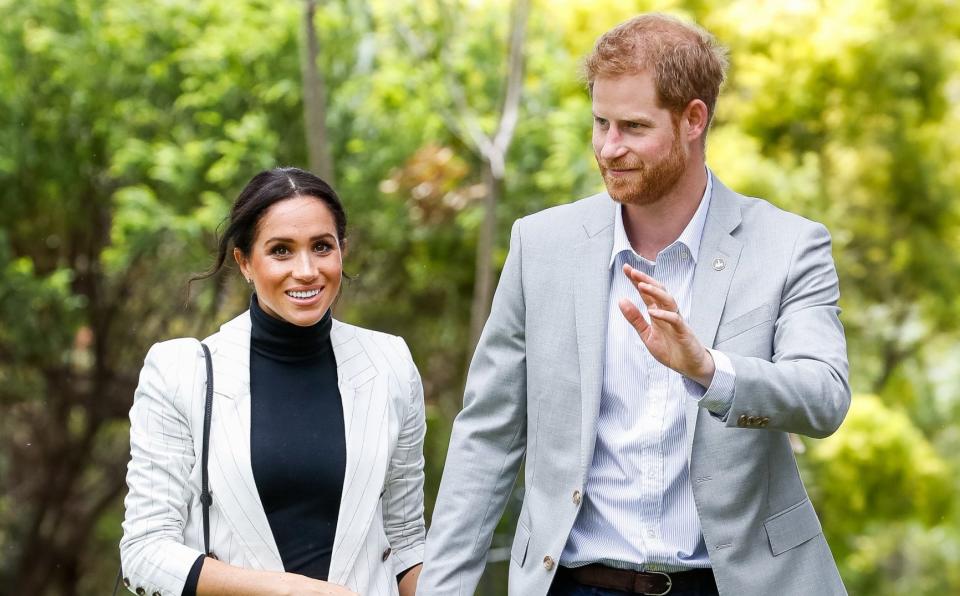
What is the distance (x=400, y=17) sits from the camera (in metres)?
9.62

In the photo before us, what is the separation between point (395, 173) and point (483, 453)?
757cm

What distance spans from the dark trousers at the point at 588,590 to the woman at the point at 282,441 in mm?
Answer: 414

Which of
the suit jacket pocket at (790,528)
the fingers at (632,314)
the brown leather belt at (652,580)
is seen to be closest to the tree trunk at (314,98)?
the brown leather belt at (652,580)

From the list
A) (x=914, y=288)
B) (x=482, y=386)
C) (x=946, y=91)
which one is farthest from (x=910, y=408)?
(x=482, y=386)

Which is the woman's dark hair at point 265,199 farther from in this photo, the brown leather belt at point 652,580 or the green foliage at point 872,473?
the green foliage at point 872,473

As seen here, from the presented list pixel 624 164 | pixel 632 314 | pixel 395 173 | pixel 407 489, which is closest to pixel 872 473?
pixel 395 173

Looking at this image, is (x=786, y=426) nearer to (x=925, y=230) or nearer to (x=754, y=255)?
(x=754, y=255)

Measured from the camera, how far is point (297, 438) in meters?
2.88

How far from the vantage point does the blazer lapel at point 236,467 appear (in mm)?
2781

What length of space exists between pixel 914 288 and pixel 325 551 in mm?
13498

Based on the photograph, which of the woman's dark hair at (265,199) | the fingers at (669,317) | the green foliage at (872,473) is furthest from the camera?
the green foliage at (872,473)

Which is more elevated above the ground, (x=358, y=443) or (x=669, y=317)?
(x=669, y=317)

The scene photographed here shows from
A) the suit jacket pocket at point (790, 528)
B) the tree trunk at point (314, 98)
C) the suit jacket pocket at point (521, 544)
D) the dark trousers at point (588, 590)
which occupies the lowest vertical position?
the dark trousers at point (588, 590)

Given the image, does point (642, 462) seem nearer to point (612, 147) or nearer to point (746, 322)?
point (746, 322)
